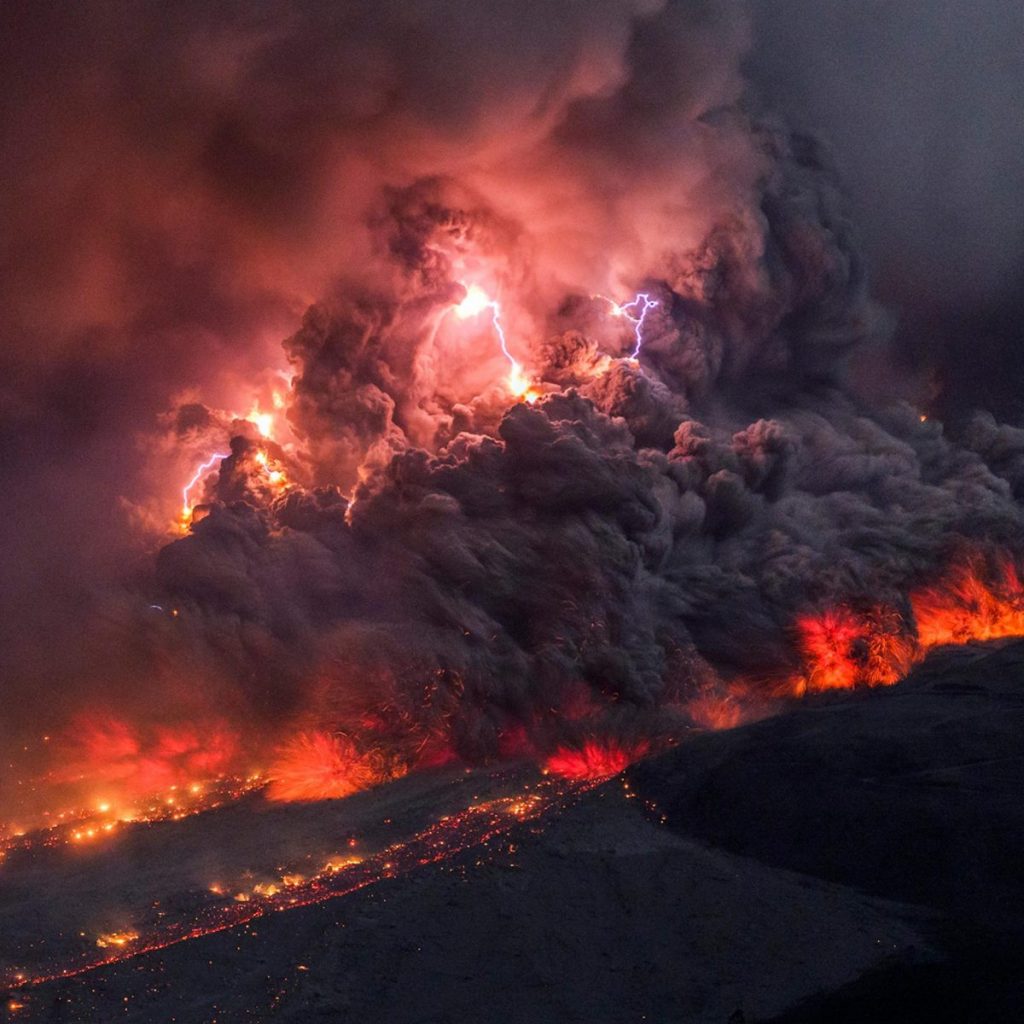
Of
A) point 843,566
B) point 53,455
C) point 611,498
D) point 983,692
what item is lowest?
point 983,692

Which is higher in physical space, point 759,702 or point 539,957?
point 759,702

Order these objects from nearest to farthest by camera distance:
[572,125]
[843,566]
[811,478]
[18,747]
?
[18,747] < [843,566] < [572,125] < [811,478]

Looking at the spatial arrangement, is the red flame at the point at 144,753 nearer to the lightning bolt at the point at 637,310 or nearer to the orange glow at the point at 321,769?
the orange glow at the point at 321,769

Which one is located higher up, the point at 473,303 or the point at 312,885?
the point at 473,303

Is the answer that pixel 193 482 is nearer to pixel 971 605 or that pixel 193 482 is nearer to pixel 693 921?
pixel 971 605

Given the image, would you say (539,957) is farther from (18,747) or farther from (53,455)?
(53,455)

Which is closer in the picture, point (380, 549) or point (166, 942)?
point (166, 942)

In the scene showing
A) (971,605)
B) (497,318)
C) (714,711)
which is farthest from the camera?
(497,318)

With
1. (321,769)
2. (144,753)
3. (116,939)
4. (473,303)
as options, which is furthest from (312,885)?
(473,303)

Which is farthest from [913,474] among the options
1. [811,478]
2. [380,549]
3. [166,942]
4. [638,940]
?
[166,942]
